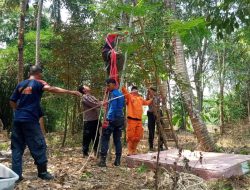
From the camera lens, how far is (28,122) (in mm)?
5590

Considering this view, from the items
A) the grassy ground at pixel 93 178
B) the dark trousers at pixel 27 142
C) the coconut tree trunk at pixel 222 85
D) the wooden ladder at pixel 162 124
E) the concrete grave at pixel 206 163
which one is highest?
the coconut tree trunk at pixel 222 85

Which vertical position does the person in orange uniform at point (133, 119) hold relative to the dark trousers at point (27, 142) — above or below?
above

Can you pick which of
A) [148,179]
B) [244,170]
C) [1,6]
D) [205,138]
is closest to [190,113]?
[205,138]

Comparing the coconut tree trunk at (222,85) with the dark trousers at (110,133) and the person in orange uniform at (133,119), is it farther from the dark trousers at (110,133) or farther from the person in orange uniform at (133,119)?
the dark trousers at (110,133)

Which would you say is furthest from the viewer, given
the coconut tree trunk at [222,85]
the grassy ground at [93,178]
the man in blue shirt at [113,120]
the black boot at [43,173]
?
the coconut tree trunk at [222,85]

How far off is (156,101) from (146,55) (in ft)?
1.84

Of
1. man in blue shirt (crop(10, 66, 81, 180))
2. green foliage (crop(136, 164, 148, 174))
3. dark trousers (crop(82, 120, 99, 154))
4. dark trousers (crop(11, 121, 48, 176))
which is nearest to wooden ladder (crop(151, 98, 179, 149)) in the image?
green foliage (crop(136, 164, 148, 174))

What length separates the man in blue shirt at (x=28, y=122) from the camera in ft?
18.4

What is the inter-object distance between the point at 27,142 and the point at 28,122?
0.96 ft

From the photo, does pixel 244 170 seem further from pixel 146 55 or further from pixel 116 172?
pixel 146 55

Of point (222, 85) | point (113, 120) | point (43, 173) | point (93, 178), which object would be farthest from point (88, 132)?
point (222, 85)

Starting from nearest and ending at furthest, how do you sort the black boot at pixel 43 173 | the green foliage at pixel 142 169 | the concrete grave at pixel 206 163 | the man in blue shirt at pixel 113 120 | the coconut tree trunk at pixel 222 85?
the black boot at pixel 43 173 → the concrete grave at pixel 206 163 → the green foliage at pixel 142 169 → the man in blue shirt at pixel 113 120 → the coconut tree trunk at pixel 222 85

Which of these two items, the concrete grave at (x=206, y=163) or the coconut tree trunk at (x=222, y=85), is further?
the coconut tree trunk at (x=222, y=85)

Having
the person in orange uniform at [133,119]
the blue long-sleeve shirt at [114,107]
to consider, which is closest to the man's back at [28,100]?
the blue long-sleeve shirt at [114,107]
